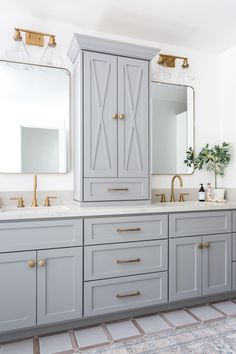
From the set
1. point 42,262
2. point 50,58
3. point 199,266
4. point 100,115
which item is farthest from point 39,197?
point 199,266

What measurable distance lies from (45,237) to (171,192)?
4.68 ft

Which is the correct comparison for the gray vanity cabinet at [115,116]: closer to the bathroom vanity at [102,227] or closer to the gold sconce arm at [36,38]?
the bathroom vanity at [102,227]

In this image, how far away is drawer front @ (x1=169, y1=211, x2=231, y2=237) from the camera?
2.26 meters

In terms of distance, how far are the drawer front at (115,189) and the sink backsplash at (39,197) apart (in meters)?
0.35

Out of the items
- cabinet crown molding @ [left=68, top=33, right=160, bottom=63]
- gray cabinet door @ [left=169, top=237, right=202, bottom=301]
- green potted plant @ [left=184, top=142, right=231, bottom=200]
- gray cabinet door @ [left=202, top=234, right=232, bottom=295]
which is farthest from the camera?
green potted plant @ [left=184, top=142, right=231, bottom=200]

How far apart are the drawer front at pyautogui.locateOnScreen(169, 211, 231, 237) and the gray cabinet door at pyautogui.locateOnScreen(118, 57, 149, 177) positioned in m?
0.49

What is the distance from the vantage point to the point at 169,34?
2.70 m

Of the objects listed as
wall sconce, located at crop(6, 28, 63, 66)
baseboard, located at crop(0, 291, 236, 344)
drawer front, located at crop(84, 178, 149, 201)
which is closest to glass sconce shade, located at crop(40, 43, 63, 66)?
wall sconce, located at crop(6, 28, 63, 66)

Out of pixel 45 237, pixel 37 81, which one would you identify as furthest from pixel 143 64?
pixel 45 237

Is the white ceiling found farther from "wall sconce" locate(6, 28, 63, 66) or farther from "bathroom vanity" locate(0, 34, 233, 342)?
"bathroom vanity" locate(0, 34, 233, 342)

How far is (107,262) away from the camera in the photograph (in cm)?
204

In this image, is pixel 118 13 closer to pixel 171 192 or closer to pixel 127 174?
pixel 127 174

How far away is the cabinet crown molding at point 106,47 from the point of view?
7.01ft

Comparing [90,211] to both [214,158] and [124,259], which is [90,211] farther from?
[214,158]
